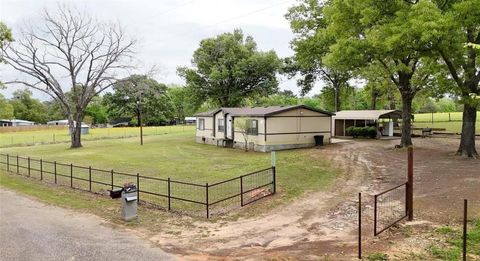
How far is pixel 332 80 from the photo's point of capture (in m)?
44.8

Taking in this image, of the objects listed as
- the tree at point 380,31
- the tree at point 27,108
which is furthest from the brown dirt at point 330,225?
the tree at point 27,108

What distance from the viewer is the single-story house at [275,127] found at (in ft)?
89.9

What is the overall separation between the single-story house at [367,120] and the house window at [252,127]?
10.3 metres

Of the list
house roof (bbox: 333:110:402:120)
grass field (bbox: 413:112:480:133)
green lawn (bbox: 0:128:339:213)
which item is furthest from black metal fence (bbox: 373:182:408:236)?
grass field (bbox: 413:112:480:133)

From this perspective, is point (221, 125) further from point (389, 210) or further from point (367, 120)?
point (389, 210)

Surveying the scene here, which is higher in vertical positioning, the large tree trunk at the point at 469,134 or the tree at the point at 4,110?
the tree at the point at 4,110

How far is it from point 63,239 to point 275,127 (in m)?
20.1

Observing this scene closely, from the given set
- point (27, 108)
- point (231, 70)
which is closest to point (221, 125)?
point (231, 70)

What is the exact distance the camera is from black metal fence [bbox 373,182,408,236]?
928cm

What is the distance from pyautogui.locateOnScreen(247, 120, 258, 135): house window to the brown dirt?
474 inches

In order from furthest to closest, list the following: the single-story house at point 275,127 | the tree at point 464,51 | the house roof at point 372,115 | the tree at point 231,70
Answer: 1. the tree at point 231,70
2. the house roof at point 372,115
3. the single-story house at point 275,127
4. the tree at point 464,51

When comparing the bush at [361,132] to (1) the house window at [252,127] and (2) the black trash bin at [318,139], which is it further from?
(1) the house window at [252,127]

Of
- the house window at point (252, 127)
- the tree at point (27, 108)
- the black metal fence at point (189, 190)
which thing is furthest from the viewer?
the tree at point (27, 108)

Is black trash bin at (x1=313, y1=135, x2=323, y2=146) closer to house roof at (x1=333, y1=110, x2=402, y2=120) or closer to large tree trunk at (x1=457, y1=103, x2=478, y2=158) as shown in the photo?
house roof at (x1=333, y1=110, x2=402, y2=120)
